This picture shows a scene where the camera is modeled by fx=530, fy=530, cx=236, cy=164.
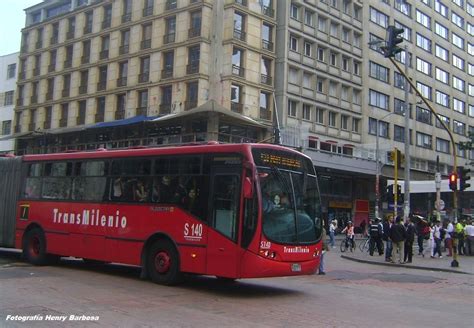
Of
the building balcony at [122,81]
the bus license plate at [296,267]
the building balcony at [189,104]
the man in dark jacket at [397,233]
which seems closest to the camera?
the bus license plate at [296,267]

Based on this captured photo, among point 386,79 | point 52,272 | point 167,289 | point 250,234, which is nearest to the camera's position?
point 250,234

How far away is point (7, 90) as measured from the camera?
66250 mm

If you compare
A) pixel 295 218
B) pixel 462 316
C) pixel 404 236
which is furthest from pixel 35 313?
pixel 404 236

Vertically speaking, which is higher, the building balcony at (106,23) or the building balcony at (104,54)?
the building balcony at (106,23)

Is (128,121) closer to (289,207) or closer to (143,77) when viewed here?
(143,77)

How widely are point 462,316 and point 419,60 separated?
64.5m

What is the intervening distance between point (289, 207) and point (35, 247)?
8.17 metres

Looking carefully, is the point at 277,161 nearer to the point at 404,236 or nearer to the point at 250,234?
the point at 250,234

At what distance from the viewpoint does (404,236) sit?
1956cm

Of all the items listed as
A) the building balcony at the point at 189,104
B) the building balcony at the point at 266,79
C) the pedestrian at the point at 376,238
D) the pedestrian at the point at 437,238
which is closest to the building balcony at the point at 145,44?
the building balcony at the point at 189,104

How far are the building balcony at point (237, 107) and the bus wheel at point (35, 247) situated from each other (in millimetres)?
30160

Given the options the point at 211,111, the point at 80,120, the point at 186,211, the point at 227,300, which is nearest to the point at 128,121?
the point at 211,111

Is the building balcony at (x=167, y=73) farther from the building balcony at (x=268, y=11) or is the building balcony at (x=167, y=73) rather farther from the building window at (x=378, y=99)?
the building window at (x=378, y=99)

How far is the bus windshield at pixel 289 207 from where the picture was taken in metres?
10.8
